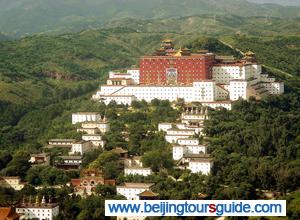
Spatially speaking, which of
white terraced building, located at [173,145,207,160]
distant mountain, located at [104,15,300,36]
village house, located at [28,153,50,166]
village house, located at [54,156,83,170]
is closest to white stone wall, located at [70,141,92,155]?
village house, located at [54,156,83,170]

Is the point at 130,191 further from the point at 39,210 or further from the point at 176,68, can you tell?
the point at 176,68

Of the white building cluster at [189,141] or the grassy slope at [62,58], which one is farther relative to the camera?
the grassy slope at [62,58]

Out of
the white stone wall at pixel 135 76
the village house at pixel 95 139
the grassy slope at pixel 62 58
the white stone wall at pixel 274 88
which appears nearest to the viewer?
the village house at pixel 95 139

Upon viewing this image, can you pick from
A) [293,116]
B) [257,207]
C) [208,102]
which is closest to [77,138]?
[208,102]

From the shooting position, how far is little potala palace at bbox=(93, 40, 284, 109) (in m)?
77.1

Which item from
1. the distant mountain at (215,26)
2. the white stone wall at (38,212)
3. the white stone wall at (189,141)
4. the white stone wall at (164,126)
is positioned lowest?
the white stone wall at (38,212)

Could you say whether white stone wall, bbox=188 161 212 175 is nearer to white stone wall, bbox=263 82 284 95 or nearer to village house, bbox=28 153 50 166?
village house, bbox=28 153 50 166

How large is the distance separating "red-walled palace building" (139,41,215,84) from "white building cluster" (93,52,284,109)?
3.23 ft

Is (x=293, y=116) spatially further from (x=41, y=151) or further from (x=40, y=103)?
(x=40, y=103)

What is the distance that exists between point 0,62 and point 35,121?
126ft

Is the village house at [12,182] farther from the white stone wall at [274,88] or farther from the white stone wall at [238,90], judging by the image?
the white stone wall at [274,88]

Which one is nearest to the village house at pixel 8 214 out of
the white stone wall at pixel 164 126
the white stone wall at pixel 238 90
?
the white stone wall at pixel 164 126

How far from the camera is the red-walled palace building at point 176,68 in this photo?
80375 millimetres

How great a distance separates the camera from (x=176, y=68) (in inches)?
3196
